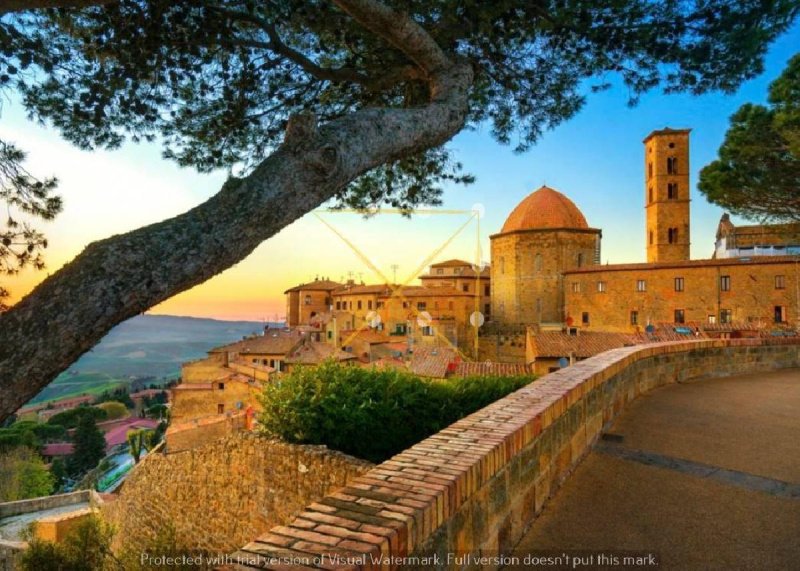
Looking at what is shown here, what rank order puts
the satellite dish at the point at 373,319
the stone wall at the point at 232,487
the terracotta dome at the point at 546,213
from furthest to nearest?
the terracotta dome at the point at 546,213 → the satellite dish at the point at 373,319 → the stone wall at the point at 232,487

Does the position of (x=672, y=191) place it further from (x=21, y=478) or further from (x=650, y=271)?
(x=21, y=478)

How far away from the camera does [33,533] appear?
16.8 metres

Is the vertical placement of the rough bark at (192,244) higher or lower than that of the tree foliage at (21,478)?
higher

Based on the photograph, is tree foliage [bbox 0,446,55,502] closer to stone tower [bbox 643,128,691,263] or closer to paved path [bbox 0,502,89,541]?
paved path [bbox 0,502,89,541]

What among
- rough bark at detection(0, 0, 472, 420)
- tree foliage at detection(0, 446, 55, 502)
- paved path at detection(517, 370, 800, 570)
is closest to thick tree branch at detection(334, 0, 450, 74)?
rough bark at detection(0, 0, 472, 420)

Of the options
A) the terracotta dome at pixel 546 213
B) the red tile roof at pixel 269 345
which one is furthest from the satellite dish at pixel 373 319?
the terracotta dome at pixel 546 213

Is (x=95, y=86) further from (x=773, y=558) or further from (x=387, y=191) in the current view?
(x=773, y=558)

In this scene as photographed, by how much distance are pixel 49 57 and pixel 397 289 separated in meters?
48.5

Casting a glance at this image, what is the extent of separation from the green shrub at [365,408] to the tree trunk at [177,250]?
150 inches

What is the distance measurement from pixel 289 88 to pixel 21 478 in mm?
37788

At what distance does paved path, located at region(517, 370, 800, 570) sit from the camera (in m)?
2.82

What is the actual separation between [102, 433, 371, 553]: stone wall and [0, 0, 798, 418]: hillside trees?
3800 mm

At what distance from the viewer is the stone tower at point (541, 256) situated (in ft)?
153

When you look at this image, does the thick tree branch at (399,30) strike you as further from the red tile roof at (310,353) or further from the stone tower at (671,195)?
the stone tower at (671,195)
